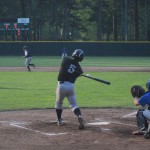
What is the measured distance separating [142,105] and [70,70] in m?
2.13

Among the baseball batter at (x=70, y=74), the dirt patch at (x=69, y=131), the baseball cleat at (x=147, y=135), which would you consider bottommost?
the dirt patch at (x=69, y=131)

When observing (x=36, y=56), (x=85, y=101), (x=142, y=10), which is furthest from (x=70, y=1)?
(x=85, y=101)

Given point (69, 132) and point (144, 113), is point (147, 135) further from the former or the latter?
point (69, 132)

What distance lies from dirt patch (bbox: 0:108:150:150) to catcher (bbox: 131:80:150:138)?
0.84 feet

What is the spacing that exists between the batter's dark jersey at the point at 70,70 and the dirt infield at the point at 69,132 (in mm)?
1242

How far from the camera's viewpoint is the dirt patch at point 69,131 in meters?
9.36

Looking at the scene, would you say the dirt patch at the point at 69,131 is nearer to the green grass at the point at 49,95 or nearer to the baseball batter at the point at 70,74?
the baseball batter at the point at 70,74

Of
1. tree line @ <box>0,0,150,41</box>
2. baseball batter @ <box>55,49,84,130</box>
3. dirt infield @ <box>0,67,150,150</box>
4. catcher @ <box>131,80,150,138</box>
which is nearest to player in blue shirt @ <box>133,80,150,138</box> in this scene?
catcher @ <box>131,80,150,138</box>

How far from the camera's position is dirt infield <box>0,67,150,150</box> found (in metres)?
9.35

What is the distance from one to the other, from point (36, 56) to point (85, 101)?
35971mm

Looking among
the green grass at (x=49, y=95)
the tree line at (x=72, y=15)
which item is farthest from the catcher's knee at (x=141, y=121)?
the tree line at (x=72, y=15)

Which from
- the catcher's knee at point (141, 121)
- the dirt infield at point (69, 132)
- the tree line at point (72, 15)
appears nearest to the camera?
the dirt infield at point (69, 132)

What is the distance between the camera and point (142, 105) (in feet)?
34.1

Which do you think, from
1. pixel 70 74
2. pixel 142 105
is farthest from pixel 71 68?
pixel 142 105
